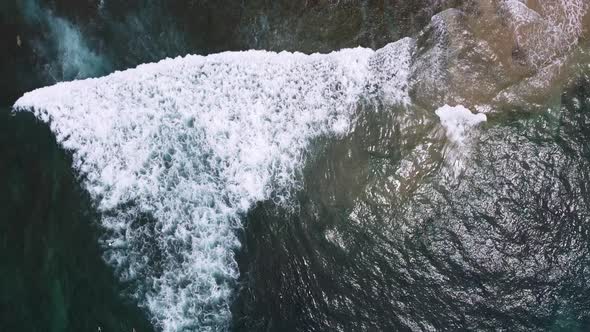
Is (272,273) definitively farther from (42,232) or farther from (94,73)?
(94,73)

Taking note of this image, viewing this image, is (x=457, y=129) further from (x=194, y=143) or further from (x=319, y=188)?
(x=194, y=143)

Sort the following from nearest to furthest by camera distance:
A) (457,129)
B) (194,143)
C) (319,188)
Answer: (457,129), (319,188), (194,143)

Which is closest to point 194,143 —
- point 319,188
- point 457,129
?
point 319,188

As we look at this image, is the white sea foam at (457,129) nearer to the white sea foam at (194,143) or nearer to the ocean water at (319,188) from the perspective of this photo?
the ocean water at (319,188)

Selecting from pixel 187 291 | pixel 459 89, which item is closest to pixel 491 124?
pixel 459 89

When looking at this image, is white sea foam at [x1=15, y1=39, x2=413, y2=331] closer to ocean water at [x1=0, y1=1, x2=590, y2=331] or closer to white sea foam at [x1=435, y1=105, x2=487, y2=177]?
ocean water at [x1=0, y1=1, x2=590, y2=331]

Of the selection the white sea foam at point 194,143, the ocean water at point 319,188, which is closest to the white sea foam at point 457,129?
the ocean water at point 319,188
